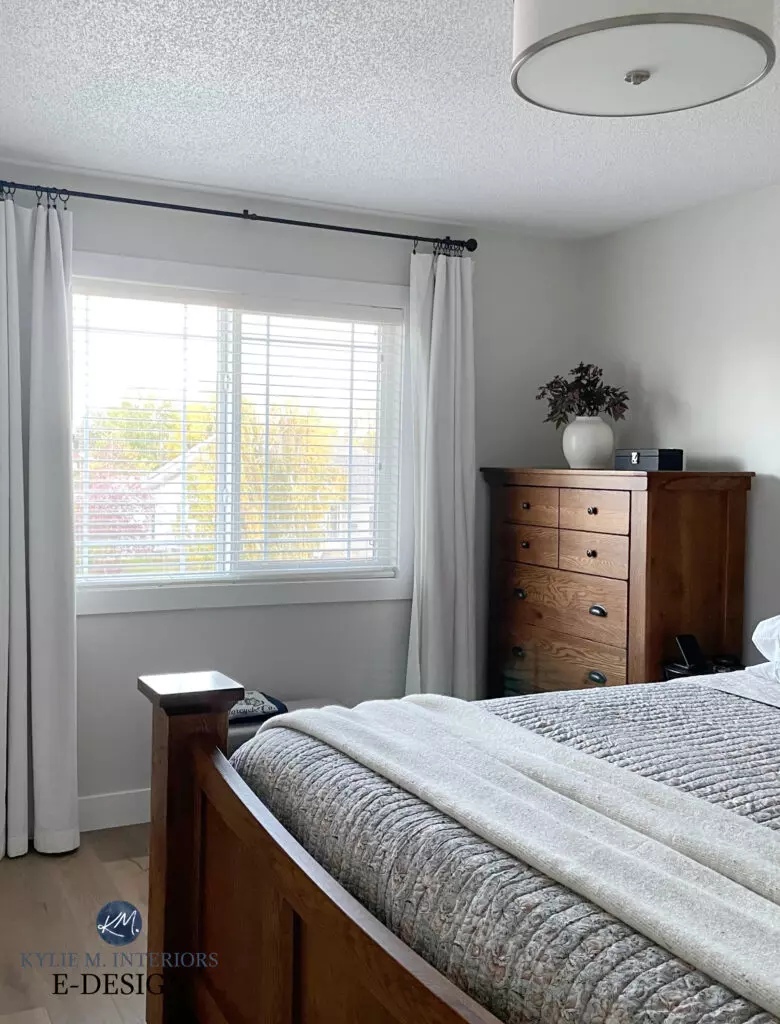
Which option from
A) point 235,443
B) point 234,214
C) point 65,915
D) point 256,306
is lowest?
point 65,915

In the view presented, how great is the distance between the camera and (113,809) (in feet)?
12.3

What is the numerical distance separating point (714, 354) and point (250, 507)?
2006 mm

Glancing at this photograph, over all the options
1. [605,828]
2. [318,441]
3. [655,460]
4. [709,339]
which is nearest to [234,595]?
[318,441]

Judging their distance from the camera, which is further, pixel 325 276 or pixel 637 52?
pixel 325 276

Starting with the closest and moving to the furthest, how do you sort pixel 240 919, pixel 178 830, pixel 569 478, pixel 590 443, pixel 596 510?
pixel 240 919 < pixel 178 830 < pixel 596 510 < pixel 569 478 < pixel 590 443

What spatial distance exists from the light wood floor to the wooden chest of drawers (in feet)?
5.87

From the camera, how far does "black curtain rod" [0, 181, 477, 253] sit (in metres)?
3.51

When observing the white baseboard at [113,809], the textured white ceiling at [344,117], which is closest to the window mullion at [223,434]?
the textured white ceiling at [344,117]

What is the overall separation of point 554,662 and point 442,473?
0.94m

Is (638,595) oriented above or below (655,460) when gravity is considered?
below

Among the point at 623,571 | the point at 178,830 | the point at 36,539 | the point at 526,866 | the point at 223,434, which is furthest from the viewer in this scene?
the point at 223,434

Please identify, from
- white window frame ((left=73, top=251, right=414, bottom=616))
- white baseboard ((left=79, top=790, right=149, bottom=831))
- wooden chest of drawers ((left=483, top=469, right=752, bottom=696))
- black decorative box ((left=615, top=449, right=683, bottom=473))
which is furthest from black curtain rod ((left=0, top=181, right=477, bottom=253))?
white baseboard ((left=79, top=790, right=149, bottom=831))

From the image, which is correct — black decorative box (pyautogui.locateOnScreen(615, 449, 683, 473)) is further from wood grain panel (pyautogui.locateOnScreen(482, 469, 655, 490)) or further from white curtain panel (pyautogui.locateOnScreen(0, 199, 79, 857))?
white curtain panel (pyautogui.locateOnScreen(0, 199, 79, 857))

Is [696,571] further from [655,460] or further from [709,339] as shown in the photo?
[709,339]
